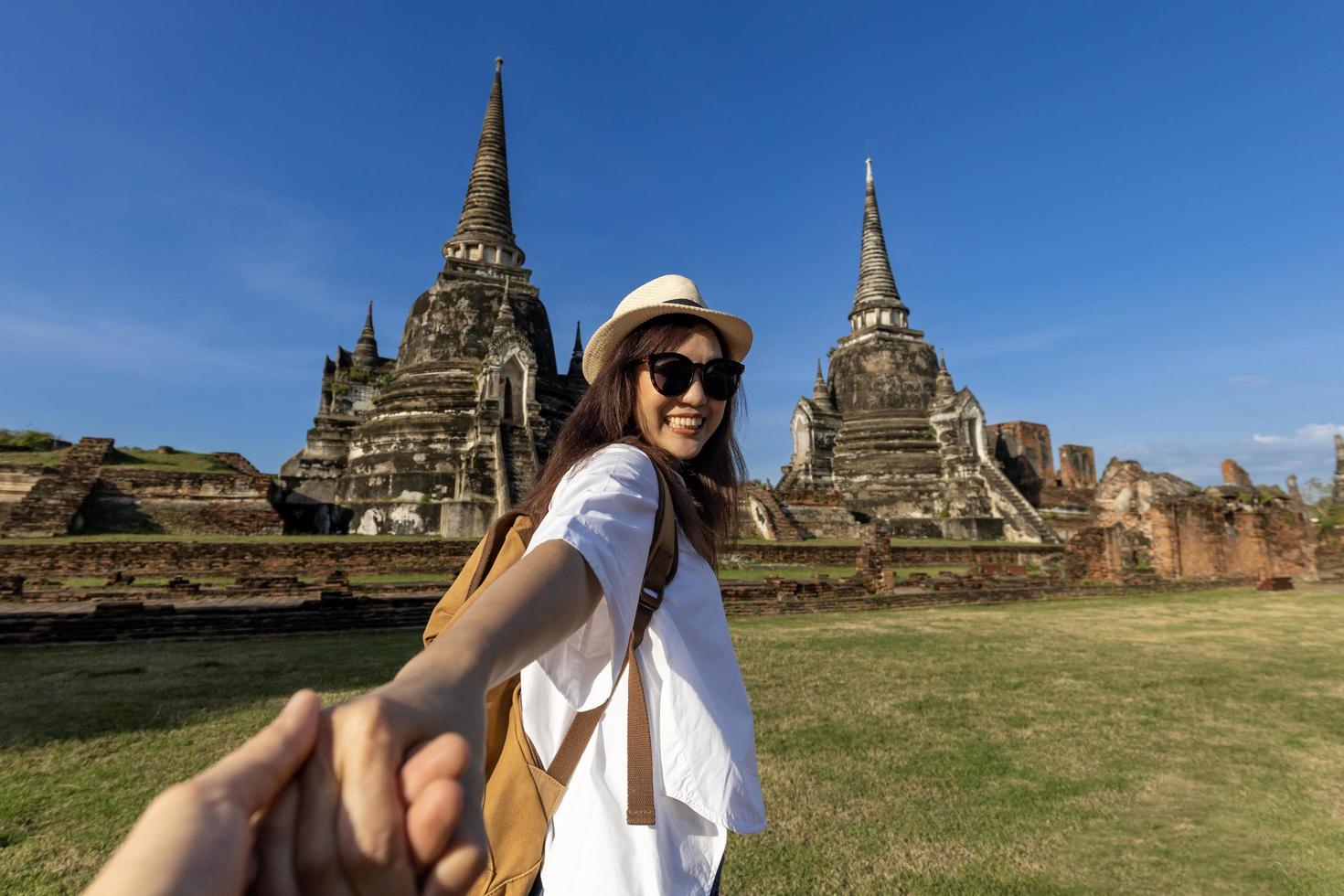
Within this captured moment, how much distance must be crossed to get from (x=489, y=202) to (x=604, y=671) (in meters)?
24.3

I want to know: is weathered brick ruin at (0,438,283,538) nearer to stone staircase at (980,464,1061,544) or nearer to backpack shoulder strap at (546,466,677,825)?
backpack shoulder strap at (546,466,677,825)

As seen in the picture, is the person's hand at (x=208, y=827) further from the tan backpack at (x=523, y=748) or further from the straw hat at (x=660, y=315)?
the straw hat at (x=660, y=315)

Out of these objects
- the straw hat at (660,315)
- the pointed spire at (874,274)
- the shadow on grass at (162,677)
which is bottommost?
the shadow on grass at (162,677)

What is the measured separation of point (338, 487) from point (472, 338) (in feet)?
17.9

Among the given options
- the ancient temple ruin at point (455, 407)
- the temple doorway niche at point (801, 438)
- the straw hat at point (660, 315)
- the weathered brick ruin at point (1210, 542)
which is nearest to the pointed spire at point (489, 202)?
the ancient temple ruin at point (455, 407)

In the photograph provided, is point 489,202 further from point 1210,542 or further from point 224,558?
point 1210,542

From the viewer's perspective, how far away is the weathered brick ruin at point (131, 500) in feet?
46.8

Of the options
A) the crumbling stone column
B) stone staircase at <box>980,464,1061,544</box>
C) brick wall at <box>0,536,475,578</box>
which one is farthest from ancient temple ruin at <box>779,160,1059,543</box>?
brick wall at <box>0,536,475,578</box>

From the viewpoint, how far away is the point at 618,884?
44.8 inches

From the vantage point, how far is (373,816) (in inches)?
19.6

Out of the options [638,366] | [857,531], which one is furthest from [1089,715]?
[857,531]

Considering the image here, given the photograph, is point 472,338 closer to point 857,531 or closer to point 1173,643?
point 857,531

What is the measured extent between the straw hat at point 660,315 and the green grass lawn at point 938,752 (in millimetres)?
1957

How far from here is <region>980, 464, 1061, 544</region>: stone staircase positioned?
21.8 meters
